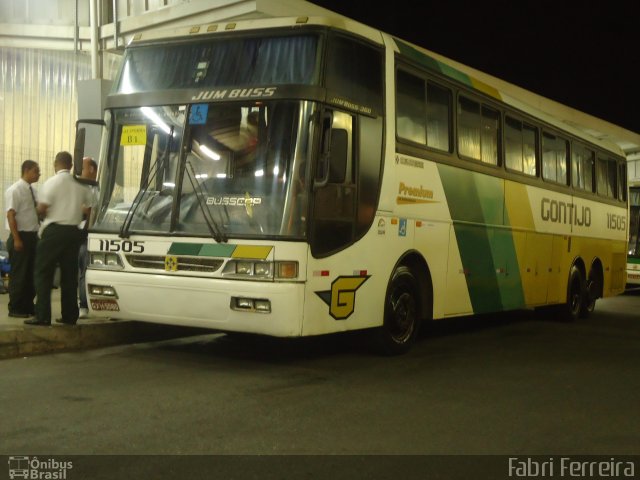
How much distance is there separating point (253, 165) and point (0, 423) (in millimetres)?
3221

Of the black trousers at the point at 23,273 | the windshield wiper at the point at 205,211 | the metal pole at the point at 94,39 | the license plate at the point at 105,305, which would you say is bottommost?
the license plate at the point at 105,305

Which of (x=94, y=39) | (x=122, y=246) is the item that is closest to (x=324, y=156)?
(x=122, y=246)

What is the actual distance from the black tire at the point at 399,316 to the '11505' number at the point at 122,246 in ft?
8.57

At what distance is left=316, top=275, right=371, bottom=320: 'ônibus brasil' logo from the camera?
293 inches

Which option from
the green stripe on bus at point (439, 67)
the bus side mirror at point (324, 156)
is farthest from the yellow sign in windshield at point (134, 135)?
the green stripe on bus at point (439, 67)

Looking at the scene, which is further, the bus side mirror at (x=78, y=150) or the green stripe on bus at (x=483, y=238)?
the green stripe on bus at (x=483, y=238)

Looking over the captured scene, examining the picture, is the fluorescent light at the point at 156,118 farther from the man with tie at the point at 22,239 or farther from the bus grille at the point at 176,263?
the man with tie at the point at 22,239

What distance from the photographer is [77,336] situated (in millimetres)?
8445

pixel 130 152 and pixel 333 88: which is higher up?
pixel 333 88

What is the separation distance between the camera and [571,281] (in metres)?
13.9

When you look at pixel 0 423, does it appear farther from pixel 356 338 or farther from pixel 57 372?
pixel 356 338

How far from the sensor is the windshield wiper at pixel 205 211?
287 inches

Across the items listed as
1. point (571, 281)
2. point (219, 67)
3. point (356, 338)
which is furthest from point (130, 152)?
point (571, 281)

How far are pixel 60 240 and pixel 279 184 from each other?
2678mm
